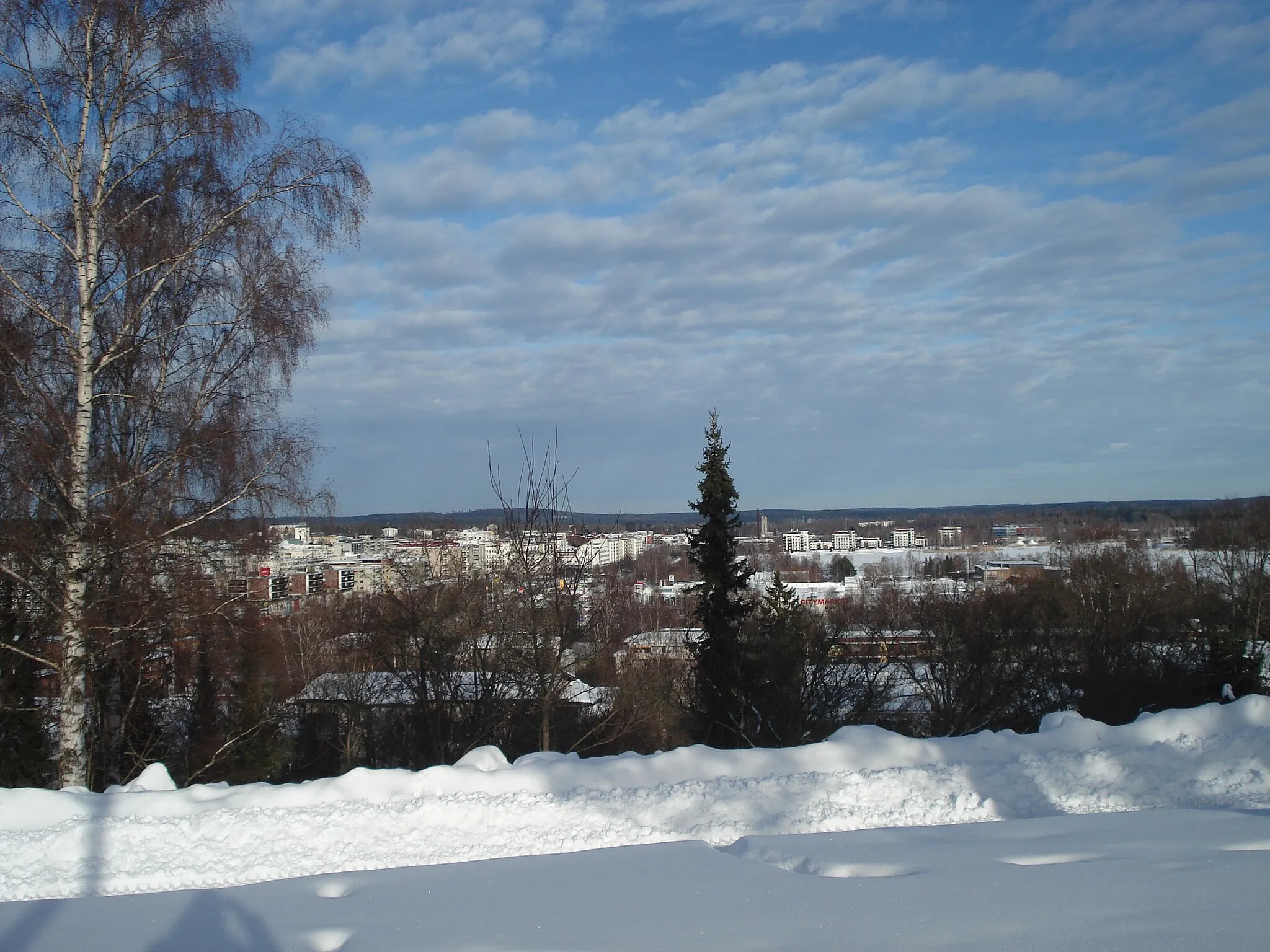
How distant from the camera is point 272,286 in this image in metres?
10.0

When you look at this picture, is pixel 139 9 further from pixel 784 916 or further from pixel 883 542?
pixel 883 542

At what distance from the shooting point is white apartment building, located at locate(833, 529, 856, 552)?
98.9 m

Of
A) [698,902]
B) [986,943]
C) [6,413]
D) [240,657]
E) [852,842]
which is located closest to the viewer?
[986,943]

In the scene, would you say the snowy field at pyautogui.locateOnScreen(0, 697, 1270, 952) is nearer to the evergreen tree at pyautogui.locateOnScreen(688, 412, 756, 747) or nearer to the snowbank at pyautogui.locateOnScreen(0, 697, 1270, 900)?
the snowbank at pyautogui.locateOnScreen(0, 697, 1270, 900)

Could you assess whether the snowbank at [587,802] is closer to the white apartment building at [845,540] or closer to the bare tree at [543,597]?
the bare tree at [543,597]

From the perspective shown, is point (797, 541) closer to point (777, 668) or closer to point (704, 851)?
point (777, 668)

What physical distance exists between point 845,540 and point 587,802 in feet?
319

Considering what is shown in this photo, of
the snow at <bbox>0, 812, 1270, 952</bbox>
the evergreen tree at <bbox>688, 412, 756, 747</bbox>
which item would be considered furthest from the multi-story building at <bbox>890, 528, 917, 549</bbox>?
the snow at <bbox>0, 812, 1270, 952</bbox>

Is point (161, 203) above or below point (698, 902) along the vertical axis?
above

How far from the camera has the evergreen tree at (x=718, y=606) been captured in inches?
777

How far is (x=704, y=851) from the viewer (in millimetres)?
4652

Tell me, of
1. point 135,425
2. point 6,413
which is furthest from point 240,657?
point 6,413

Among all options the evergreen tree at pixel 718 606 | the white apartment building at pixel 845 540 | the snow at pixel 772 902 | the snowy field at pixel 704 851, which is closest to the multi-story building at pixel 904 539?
the white apartment building at pixel 845 540

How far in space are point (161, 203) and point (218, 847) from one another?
25.1 feet
